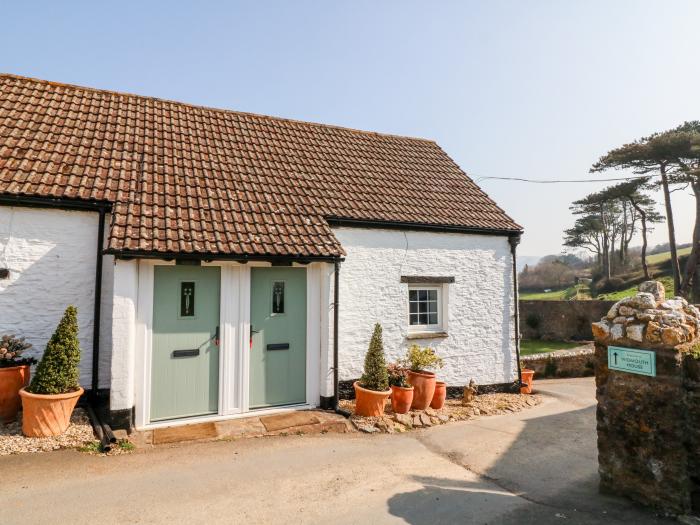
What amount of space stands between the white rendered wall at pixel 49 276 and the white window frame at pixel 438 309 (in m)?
5.85

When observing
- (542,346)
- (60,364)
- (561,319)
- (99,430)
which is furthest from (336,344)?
(561,319)

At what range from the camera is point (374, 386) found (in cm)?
717

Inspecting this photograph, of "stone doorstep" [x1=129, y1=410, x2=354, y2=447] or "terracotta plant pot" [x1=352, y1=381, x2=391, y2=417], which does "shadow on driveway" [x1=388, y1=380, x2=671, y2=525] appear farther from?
"stone doorstep" [x1=129, y1=410, x2=354, y2=447]

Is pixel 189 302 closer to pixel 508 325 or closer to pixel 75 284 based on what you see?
pixel 75 284

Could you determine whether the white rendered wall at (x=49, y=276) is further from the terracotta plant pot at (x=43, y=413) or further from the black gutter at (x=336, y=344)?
the black gutter at (x=336, y=344)

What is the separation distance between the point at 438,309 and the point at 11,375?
7.85 metres

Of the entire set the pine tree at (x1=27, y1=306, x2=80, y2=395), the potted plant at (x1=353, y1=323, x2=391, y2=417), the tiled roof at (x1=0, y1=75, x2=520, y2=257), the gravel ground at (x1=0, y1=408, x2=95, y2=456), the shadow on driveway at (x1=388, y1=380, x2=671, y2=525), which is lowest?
the shadow on driveway at (x1=388, y1=380, x2=671, y2=525)

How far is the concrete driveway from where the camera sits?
4.06 metres

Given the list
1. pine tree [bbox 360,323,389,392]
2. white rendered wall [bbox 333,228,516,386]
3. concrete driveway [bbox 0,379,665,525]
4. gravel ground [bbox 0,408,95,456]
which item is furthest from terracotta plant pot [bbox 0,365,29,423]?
pine tree [bbox 360,323,389,392]

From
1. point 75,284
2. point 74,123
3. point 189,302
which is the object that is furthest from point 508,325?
point 74,123

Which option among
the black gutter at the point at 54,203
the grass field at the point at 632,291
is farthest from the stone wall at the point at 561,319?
the black gutter at the point at 54,203

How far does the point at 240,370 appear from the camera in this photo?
22.5 ft

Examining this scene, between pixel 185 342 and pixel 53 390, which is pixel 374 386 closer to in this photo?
pixel 185 342

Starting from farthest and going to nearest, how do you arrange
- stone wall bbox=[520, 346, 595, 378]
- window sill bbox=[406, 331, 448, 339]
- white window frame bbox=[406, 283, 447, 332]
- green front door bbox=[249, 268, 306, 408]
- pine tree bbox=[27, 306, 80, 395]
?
1. stone wall bbox=[520, 346, 595, 378]
2. white window frame bbox=[406, 283, 447, 332]
3. window sill bbox=[406, 331, 448, 339]
4. green front door bbox=[249, 268, 306, 408]
5. pine tree bbox=[27, 306, 80, 395]
